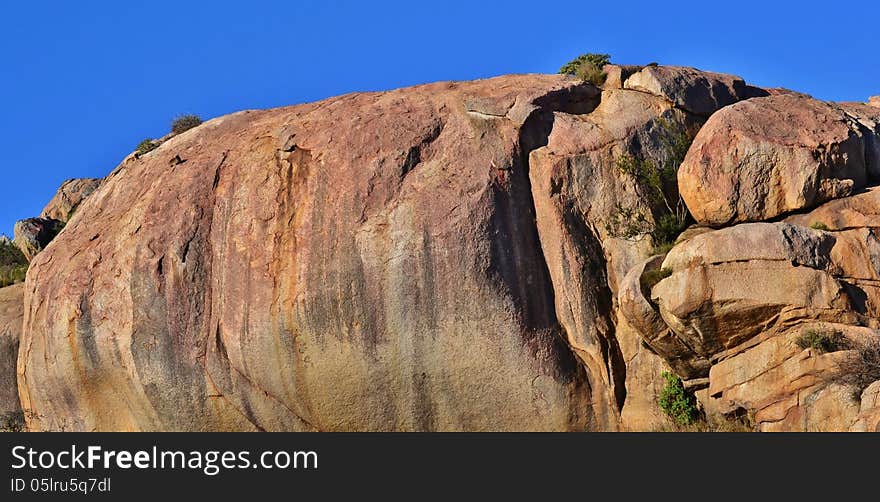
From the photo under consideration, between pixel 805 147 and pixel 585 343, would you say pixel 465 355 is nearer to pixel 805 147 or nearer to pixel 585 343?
pixel 585 343

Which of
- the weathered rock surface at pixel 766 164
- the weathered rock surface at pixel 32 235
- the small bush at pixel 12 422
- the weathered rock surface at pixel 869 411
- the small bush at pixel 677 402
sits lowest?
the weathered rock surface at pixel 869 411

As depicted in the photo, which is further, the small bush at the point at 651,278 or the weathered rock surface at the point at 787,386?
the small bush at the point at 651,278

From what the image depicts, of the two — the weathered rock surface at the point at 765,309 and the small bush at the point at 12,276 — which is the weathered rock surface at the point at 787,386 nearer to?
the weathered rock surface at the point at 765,309

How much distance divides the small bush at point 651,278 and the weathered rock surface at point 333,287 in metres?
2.12

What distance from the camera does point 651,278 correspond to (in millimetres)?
21750

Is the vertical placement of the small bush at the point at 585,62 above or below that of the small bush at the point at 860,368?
above

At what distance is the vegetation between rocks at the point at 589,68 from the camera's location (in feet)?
85.1

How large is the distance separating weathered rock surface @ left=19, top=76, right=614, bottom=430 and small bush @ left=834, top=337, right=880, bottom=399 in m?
4.99

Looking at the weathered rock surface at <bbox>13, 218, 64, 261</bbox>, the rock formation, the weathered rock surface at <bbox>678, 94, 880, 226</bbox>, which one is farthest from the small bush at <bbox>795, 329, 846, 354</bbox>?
the weathered rock surface at <bbox>13, 218, 64, 261</bbox>

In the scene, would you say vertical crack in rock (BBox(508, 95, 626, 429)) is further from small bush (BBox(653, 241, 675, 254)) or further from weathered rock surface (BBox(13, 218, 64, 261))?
weathered rock surface (BBox(13, 218, 64, 261))

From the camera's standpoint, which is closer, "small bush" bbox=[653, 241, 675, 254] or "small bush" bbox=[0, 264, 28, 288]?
"small bush" bbox=[653, 241, 675, 254]

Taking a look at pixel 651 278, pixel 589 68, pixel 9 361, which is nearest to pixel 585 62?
pixel 589 68

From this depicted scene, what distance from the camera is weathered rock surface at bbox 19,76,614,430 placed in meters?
22.6

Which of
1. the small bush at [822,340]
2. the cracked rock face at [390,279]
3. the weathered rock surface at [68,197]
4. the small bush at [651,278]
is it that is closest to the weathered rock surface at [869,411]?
the small bush at [822,340]
